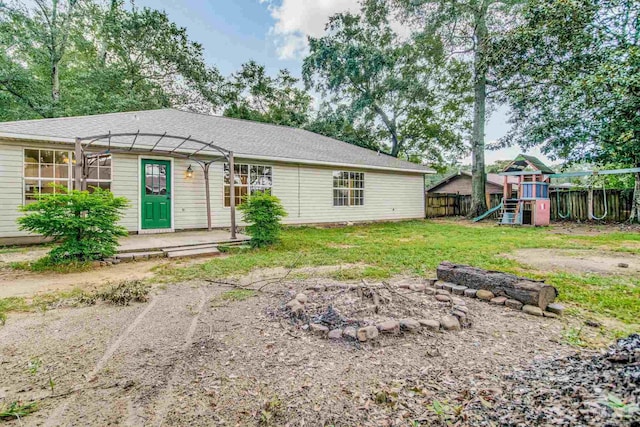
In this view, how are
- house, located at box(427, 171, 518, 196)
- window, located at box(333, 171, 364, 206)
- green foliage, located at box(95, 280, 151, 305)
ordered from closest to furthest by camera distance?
1. green foliage, located at box(95, 280, 151, 305)
2. window, located at box(333, 171, 364, 206)
3. house, located at box(427, 171, 518, 196)

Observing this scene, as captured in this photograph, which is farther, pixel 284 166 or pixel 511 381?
pixel 284 166

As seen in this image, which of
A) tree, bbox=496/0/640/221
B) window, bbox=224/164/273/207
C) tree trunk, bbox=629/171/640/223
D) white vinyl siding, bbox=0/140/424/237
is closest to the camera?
white vinyl siding, bbox=0/140/424/237

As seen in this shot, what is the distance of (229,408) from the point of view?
64.0 inches

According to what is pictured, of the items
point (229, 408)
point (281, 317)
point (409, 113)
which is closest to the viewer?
point (229, 408)

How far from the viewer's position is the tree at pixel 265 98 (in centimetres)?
2078

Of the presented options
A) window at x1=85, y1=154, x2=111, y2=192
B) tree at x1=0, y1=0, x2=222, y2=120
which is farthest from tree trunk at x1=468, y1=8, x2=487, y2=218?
tree at x1=0, y1=0, x2=222, y2=120

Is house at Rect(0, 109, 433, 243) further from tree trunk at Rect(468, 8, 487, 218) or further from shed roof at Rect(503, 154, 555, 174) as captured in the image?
shed roof at Rect(503, 154, 555, 174)

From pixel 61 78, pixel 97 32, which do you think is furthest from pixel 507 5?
pixel 61 78

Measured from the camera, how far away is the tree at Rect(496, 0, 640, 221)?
28.0 ft

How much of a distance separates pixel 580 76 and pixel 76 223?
14.7m

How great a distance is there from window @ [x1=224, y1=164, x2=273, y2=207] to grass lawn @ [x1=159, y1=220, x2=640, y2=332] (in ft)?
7.41

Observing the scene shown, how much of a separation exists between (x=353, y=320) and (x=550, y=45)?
44.1ft

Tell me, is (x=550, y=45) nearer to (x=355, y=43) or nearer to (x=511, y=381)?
(x=355, y=43)

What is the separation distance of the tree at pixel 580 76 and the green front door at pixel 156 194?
40.4 feet
